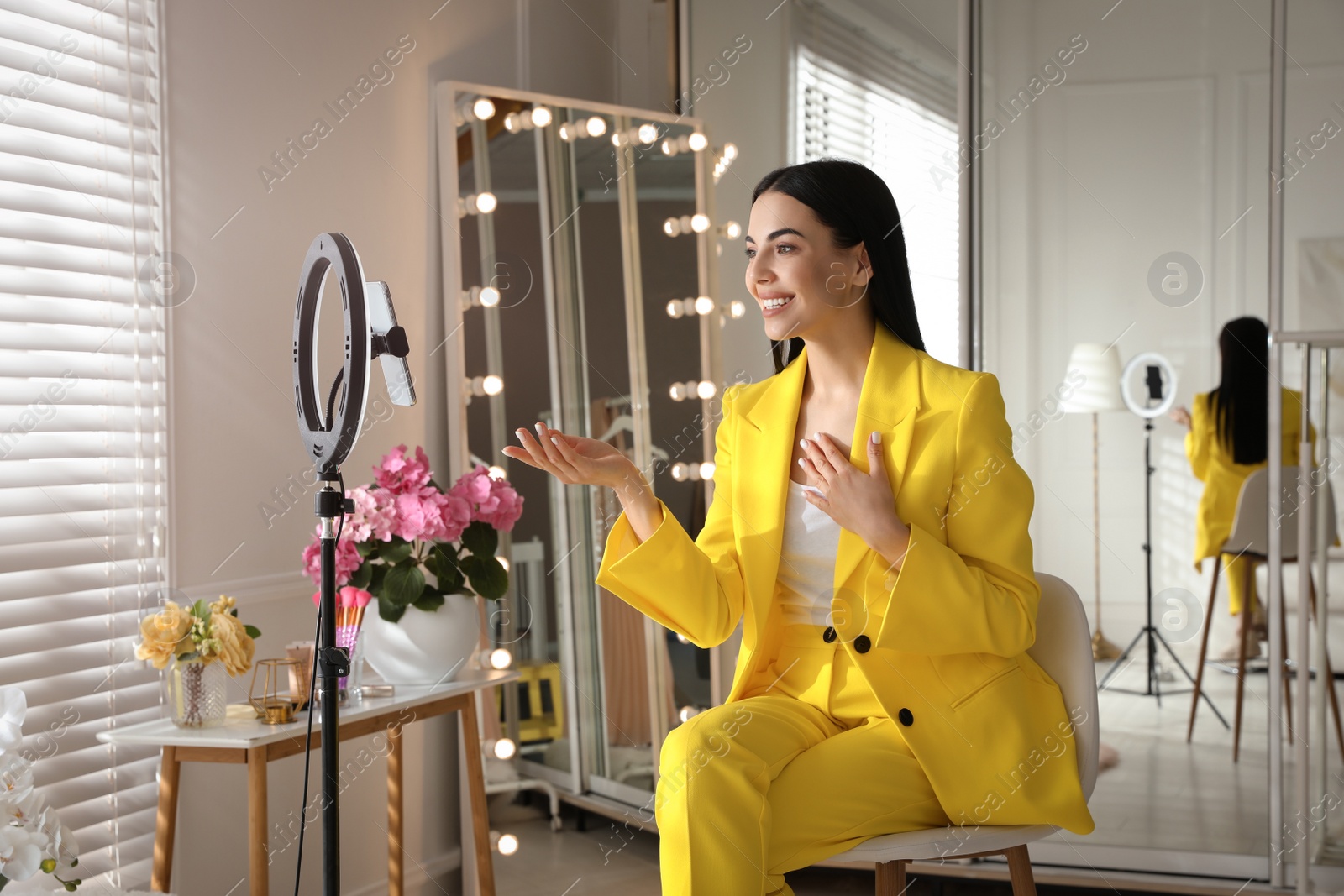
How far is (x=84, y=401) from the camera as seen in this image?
6.68 feet

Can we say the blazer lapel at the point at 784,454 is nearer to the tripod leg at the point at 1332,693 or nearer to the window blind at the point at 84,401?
the window blind at the point at 84,401

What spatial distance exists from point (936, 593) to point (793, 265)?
517 mm

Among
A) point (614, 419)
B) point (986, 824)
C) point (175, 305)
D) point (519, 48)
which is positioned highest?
point (519, 48)

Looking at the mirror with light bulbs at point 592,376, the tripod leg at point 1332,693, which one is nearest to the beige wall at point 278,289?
the mirror with light bulbs at point 592,376

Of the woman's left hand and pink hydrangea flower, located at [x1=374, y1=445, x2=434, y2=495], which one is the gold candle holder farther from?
the woman's left hand

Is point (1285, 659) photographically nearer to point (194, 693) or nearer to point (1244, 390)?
point (1244, 390)

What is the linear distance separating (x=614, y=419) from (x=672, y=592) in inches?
57.3

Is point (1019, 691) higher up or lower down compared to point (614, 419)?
lower down

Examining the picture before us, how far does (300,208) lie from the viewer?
2.46 meters

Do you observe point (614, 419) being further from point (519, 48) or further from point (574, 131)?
point (519, 48)

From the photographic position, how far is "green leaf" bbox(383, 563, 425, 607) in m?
2.23

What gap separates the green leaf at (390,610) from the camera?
2.24m

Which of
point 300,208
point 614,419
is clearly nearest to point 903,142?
point 614,419

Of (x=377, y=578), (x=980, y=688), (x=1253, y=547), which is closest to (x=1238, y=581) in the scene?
(x=1253, y=547)
